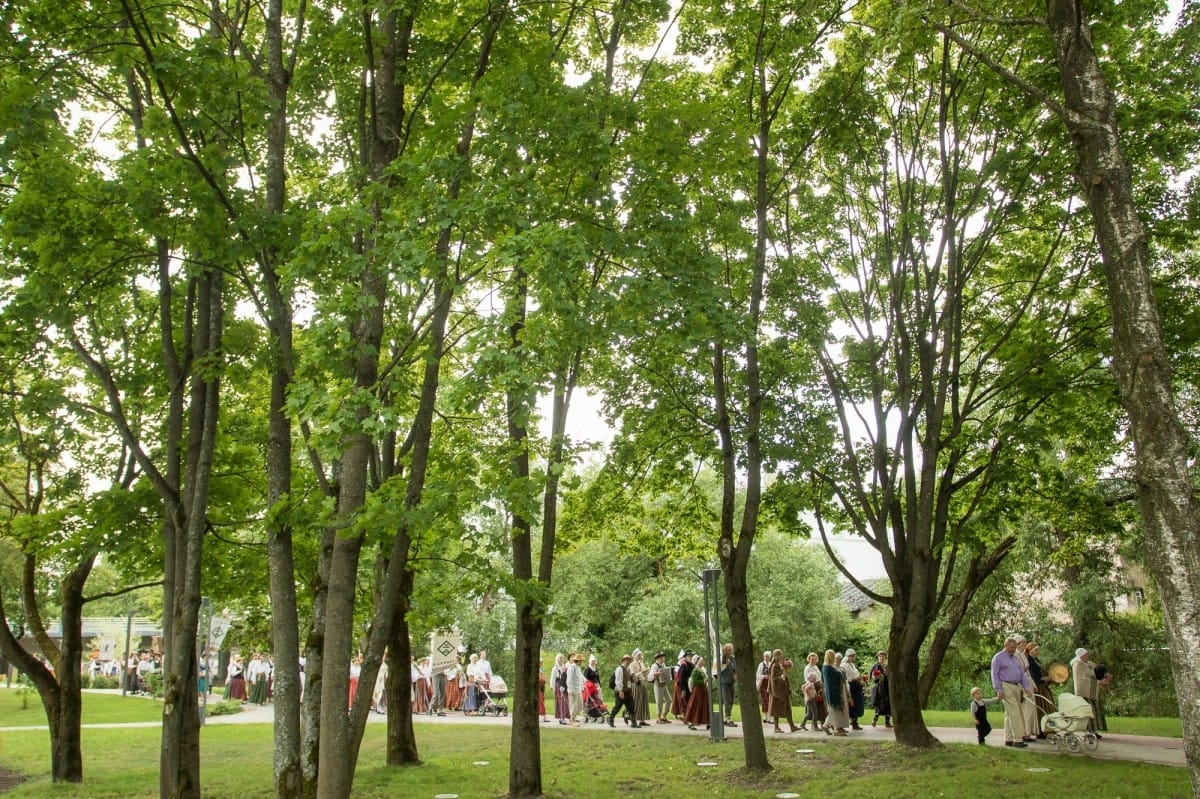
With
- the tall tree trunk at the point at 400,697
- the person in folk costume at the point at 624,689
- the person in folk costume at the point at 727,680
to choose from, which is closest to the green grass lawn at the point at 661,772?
the tall tree trunk at the point at 400,697

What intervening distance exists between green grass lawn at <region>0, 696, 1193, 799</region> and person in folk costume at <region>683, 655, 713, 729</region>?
1985mm

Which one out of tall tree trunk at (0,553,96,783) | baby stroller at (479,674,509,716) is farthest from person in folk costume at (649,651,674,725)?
tall tree trunk at (0,553,96,783)

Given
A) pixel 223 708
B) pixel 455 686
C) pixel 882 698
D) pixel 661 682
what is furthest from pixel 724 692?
pixel 223 708

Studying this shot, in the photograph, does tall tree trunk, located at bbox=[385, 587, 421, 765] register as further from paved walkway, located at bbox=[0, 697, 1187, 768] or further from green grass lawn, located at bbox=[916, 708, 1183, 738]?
green grass lawn, located at bbox=[916, 708, 1183, 738]

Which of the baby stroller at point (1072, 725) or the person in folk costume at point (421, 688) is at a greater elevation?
the baby stroller at point (1072, 725)

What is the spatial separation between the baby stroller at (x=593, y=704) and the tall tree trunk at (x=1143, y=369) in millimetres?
17535

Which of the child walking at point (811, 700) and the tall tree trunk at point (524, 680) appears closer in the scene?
the tall tree trunk at point (524, 680)

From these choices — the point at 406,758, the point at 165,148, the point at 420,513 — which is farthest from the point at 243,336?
the point at 406,758

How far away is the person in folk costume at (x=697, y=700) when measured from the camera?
19.9 meters

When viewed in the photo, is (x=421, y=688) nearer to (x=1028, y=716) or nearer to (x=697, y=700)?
(x=697, y=700)

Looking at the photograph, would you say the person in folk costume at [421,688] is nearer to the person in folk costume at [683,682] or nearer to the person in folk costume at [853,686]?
the person in folk costume at [683,682]

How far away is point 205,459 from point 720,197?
791 centimetres

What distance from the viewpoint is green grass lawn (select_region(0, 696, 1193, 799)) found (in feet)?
36.0

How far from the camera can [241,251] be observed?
823 cm
